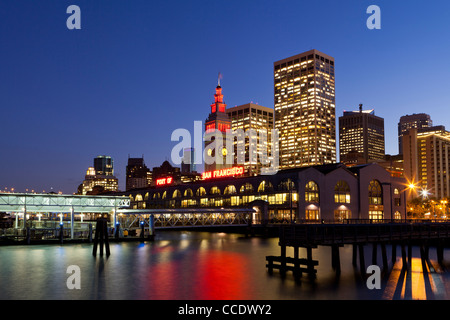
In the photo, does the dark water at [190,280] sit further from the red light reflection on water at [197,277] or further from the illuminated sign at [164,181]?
the illuminated sign at [164,181]

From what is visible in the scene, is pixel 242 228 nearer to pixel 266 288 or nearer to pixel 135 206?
pixel 135 206

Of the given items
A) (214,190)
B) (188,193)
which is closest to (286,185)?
(214,190)

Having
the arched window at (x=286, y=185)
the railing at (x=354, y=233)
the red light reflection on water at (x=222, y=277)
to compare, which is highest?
the arched window at (x=286, y=185)

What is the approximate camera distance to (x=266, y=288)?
39875 mm

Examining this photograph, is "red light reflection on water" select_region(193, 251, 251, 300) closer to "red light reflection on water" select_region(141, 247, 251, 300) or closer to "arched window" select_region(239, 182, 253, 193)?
"red light reflection on water" select_region(141, 247, 251, 300)

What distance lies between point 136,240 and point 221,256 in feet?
90.6

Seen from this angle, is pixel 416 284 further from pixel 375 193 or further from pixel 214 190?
pixel 214 190

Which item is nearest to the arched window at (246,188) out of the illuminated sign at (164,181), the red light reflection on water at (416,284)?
the illuminated sign at (164,181)

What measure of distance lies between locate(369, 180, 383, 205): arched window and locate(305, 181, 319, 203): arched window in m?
20.9

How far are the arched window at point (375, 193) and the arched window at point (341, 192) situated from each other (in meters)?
9.49

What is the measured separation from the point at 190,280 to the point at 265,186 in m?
84.3

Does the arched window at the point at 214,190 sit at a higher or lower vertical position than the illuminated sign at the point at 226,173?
lower

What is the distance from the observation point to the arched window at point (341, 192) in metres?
124
